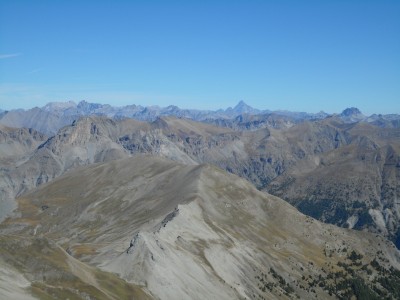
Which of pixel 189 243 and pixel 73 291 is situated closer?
pixel 73 291

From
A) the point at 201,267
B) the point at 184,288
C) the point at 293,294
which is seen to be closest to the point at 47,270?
the point at 184,288

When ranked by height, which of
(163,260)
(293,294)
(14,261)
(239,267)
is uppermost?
(14,261)

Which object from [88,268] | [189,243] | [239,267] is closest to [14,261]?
[88,268]

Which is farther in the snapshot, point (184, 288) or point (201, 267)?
point (201, 267)

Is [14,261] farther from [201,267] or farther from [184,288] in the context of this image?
[201,267]

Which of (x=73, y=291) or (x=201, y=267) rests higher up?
(x=73, y=291)

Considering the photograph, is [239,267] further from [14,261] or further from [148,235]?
[14,261]

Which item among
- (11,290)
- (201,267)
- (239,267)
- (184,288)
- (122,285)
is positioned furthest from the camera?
(239,267)

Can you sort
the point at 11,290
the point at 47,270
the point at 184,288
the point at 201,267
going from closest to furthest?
the point at 11,290, the point at 47,270, the point at 184,288, the point at 201,267

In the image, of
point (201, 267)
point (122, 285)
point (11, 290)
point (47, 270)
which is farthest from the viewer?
point (201, 267)
